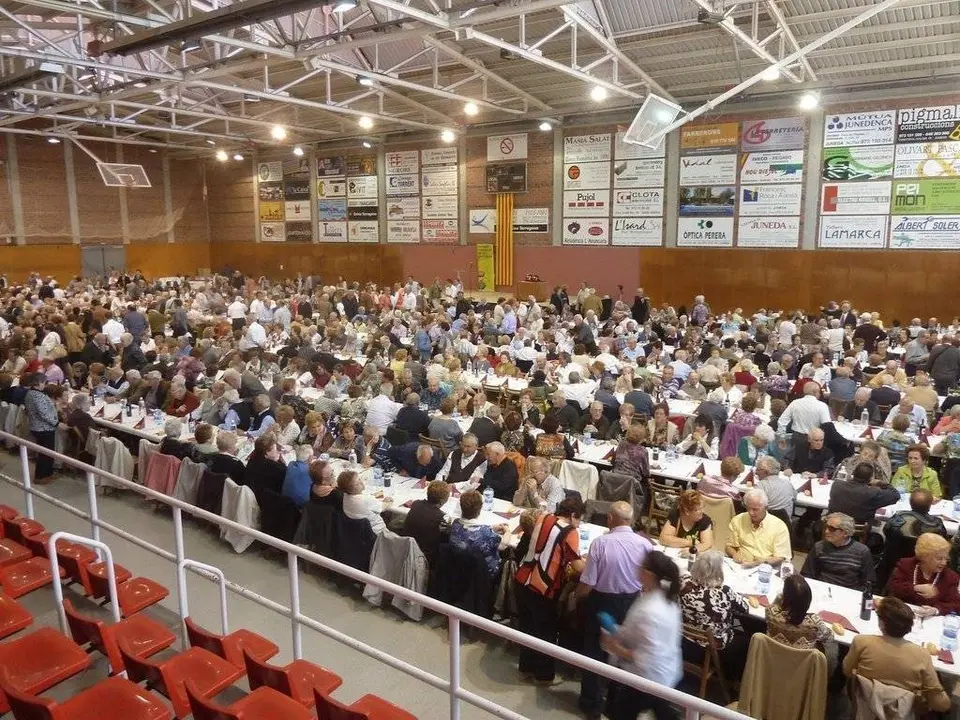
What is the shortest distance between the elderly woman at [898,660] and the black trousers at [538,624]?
200 centimetres

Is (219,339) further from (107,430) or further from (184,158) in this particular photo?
(184,158)

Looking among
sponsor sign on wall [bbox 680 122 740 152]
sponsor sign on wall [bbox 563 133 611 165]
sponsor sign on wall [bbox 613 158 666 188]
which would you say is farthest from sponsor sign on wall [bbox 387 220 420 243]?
sponsor sign on wall [bbox 680 122 740 152]

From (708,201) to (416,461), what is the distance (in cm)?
1531

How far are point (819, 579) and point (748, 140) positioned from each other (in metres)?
16.2

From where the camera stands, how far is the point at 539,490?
687cm

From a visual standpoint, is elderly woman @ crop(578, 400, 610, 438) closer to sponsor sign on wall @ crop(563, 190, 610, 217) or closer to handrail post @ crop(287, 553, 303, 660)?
handrail post @ crop(287, 553, 303, 660)

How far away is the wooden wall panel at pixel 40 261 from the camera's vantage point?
28672 mm

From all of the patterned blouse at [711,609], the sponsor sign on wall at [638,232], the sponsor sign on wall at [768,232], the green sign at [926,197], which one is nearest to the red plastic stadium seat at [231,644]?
the patterned blouse at [711,609]

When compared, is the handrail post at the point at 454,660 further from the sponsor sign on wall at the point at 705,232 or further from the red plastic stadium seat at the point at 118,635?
the sponsor sign on wall at the point at 705,232

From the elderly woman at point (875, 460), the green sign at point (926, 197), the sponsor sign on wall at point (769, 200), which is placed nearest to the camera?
the elderly woman at point (875, 460)

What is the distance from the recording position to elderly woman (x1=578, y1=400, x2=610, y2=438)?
9148 millimetres

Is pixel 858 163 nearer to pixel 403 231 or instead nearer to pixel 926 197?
pixel 926 197

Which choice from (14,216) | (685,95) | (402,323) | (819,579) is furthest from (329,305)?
(14,216)

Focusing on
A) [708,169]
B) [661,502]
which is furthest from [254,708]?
[708,169]
